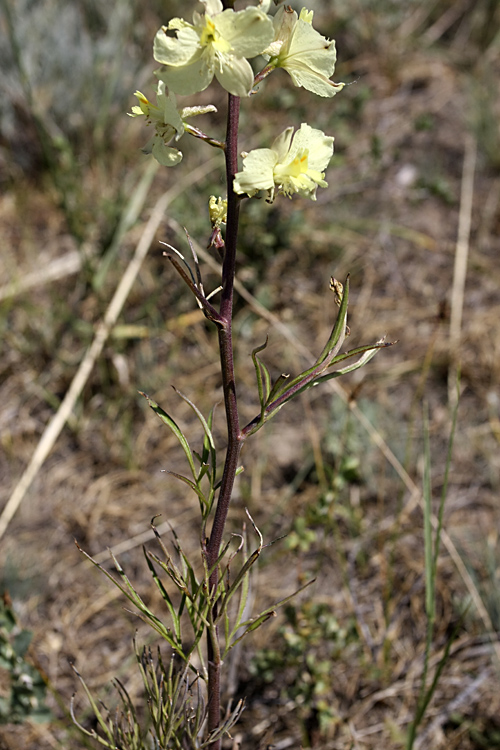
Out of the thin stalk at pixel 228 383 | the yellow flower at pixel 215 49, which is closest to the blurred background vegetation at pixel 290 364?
the thin stalk at pixel 228 383

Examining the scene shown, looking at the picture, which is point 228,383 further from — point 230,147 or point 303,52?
point 303,52

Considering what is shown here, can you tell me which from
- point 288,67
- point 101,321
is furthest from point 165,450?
point 288,67

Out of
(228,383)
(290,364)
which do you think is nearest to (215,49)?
(228,383)

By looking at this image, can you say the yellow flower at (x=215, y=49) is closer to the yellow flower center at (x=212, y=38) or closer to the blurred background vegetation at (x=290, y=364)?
the yellow flower center at (x=212, y=38)

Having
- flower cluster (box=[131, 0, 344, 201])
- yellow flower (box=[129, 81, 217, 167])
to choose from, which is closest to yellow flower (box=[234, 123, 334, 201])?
flower cluster (box=[131, 0, 344, 201])

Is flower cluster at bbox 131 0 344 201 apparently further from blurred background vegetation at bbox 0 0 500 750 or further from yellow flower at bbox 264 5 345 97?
blurred background vegetation at bbox 0 0 500 750
